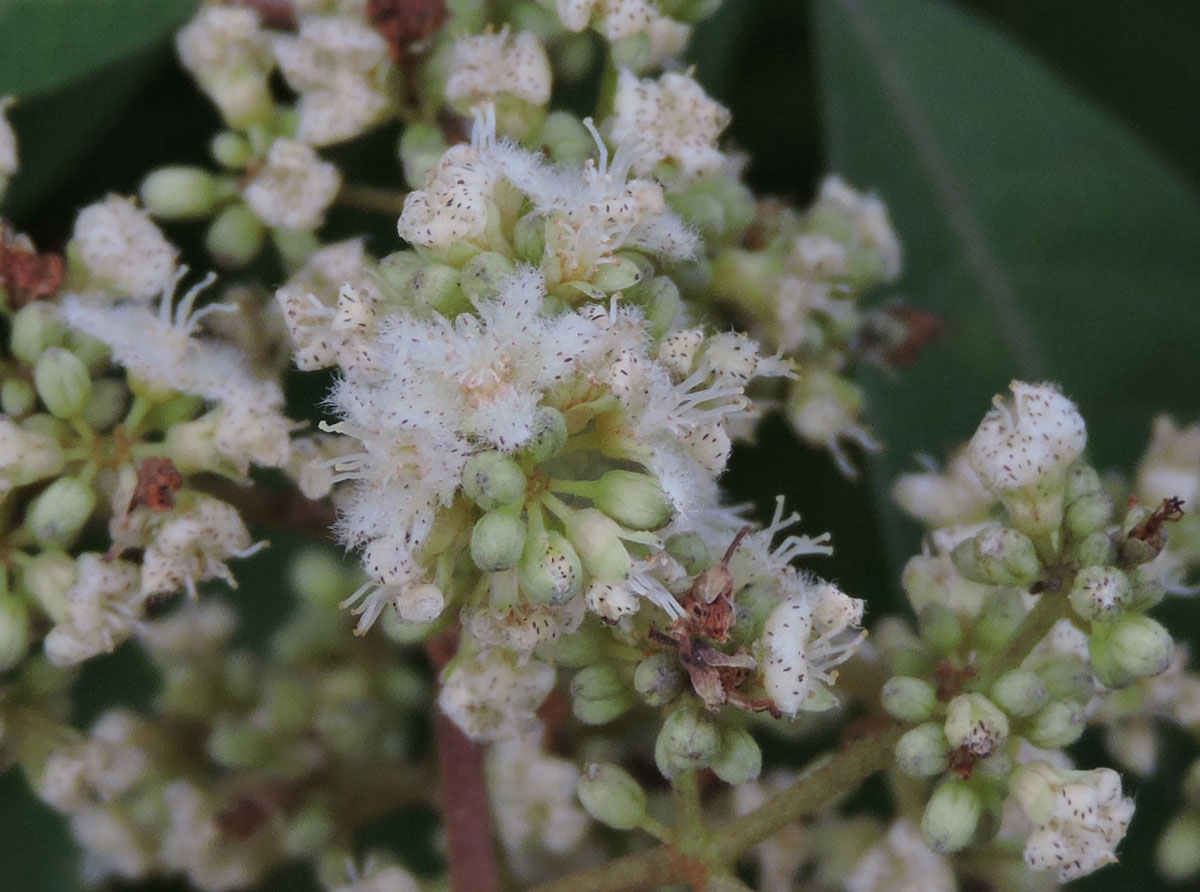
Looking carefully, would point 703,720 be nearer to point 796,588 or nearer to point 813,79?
point 796,588

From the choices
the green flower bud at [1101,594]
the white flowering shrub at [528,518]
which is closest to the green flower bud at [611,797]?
the white flowering shrub at [528,518]

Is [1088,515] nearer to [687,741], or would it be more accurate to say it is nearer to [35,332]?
[687,741]

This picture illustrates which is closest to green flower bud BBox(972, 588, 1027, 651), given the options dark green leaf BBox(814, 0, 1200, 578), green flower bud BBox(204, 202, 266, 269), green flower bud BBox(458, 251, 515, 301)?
green flower bud BBox(458, 251, 515, 301)

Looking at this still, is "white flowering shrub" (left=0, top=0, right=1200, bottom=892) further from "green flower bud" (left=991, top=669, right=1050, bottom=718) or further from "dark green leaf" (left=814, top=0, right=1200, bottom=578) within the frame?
"dark green leaf" (left=814, top=0, right=1200, bottom=578)

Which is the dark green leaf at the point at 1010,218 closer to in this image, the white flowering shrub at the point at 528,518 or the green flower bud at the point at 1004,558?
the white flowering shrub at the point at 528,518

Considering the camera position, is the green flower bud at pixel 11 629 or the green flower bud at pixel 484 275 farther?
the green flower bud at pixel 11 629

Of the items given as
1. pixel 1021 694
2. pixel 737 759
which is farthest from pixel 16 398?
pixel 1021 694
